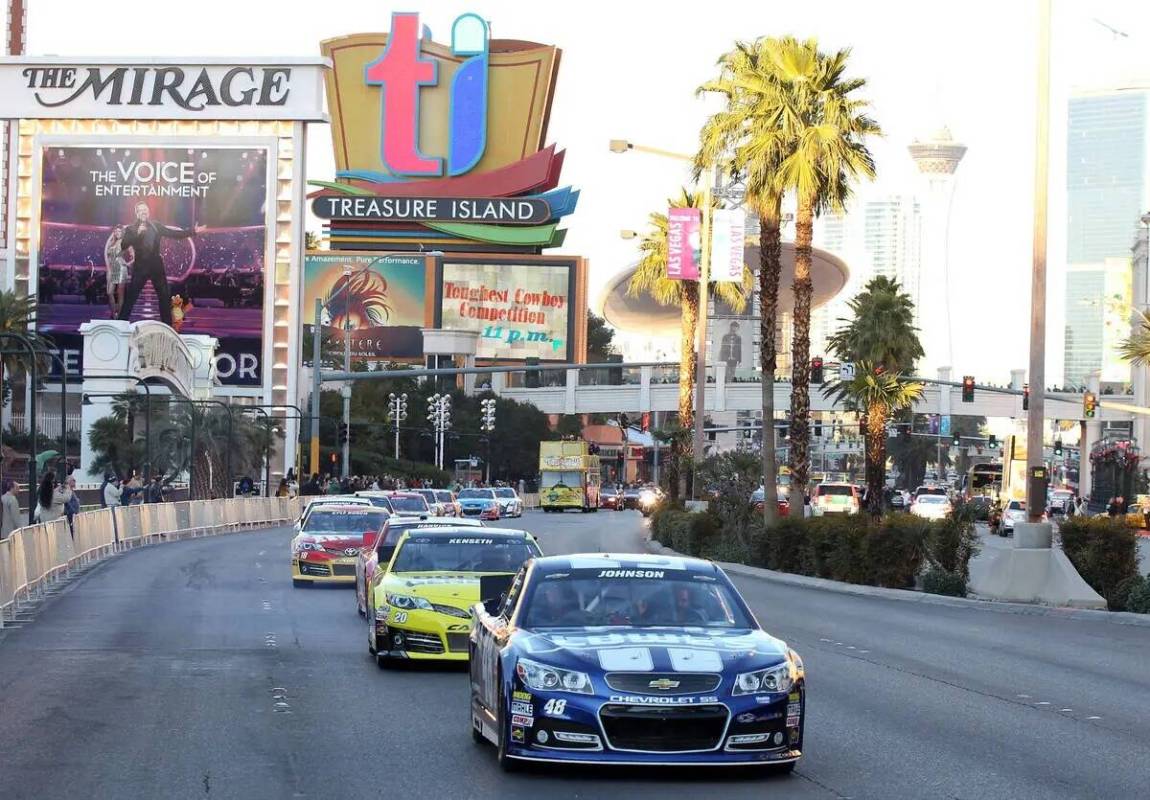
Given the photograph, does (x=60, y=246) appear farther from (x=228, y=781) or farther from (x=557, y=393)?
(x=228, y=781)

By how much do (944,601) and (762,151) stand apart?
15757 millimetres

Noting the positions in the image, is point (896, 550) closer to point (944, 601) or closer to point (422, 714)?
point (944, 601)

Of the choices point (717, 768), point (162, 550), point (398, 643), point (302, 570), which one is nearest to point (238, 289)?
point (162, 550)

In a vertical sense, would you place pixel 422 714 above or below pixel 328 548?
below

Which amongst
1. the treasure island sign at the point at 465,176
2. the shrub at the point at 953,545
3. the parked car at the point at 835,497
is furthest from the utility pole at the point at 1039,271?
the treasure island sign at the point at 465,176

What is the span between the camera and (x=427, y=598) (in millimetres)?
17016

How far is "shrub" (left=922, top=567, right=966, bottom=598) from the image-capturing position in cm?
2984

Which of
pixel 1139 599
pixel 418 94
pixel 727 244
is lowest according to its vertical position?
pixel 1139 599

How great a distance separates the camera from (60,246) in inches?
3883

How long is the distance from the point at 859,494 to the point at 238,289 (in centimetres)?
3717

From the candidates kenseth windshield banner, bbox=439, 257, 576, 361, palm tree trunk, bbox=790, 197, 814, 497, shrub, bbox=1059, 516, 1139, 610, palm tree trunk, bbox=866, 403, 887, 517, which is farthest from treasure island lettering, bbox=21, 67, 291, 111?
shrub, bbox=1059, 516, 1139, 610

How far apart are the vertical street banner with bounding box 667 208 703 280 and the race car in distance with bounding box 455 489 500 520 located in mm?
20944

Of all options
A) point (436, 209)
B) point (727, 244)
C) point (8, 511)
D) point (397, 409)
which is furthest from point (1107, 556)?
point (436, 209)

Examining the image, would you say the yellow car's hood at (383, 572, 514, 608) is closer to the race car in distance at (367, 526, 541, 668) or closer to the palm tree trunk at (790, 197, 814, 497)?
the race car in distance at (367, 526, 541, 668)
